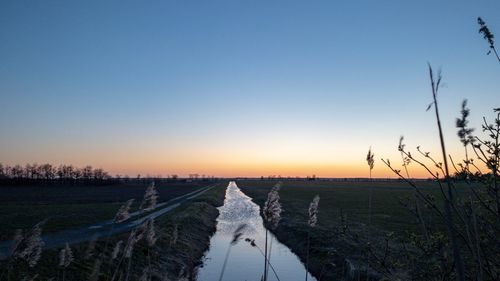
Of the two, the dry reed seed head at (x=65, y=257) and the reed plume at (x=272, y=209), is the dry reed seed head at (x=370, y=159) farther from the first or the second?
the dry reed seed head at (x=65, y=257)

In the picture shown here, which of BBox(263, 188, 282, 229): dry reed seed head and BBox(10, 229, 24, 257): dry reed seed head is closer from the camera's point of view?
BBox(10, 229, 24, 257): dry reed seed head

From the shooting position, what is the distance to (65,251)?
17.2ft

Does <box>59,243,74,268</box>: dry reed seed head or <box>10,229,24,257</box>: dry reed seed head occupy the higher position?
<box>10,229,24,257</box>: dry reed seed head

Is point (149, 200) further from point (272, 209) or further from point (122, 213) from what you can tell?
point (272, 209)

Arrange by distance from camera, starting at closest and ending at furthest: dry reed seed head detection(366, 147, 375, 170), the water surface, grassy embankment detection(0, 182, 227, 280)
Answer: dry reed seed head detection(366, 147, 375, 170) < grassy embankment detection(0, 182, 227, 280) < the water surface

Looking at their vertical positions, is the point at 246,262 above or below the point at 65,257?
below

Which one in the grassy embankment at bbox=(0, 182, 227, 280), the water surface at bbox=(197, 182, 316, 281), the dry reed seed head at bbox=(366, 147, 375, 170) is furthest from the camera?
the water surface at bbox=(197, 182, 316, 281)

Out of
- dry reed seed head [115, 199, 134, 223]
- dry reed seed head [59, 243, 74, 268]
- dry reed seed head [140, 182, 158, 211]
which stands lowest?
dry reed seed head [59, 243, 74, 268]

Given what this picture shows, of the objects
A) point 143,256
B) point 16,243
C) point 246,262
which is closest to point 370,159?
point 16,243

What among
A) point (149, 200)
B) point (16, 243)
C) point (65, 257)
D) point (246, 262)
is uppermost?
point (149, 200)

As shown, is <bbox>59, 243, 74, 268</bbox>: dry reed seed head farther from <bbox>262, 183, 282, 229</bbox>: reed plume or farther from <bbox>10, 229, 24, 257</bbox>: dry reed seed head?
<bbox>262, 183, 282, 229</bbox>: reed plume

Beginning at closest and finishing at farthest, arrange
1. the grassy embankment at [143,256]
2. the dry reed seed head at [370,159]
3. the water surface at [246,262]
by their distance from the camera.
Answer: the dry reed seed head at [370,159], the grassy embankment at [143,256], the water surface at [246,262]

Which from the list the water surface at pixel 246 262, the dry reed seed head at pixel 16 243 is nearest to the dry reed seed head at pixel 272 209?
the dry reed seed head at pixel 16 243

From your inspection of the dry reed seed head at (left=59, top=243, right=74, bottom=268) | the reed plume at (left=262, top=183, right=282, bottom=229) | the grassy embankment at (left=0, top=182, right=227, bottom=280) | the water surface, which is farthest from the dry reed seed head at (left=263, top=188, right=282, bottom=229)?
the water surface
